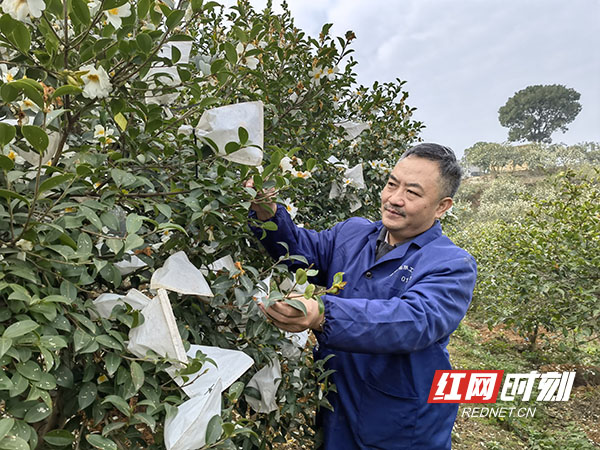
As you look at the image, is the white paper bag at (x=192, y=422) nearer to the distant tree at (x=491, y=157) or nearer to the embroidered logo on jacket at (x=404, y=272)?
the embroidered logo on jacket at (x=404, y=272)

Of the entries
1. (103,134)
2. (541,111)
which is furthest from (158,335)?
(541,111)

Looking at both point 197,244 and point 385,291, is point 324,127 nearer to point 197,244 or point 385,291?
point 385,291

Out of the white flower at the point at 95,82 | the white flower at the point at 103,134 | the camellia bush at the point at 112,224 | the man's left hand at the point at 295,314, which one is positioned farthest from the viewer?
the white flower at the point at 103,134

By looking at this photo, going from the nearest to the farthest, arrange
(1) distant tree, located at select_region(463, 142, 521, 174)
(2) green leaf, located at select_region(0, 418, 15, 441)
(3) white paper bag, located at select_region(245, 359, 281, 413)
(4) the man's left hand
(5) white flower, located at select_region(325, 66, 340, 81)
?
(2) green leaf, located at select_region(0, 418, 15, 441), (4) the man's left hand, (3) white paper bag, located at select_region(245, 359, 281, 413), (5) white flower, located at select_region(325, 66, 340, 81), (1) distant tree, located at select_region(463, 142, 521, 174)

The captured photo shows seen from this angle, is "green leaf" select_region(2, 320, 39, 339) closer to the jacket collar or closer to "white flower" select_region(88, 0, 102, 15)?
"white flower" select_region(88, 0, 102, 15)

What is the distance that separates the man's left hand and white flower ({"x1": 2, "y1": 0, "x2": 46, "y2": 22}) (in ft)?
2.38

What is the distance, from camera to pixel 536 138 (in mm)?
44062

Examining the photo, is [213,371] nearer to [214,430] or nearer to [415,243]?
[214,430]

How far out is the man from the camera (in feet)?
3.72

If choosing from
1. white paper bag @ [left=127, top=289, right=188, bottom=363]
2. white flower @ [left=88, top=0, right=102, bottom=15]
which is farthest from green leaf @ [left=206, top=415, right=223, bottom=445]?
white flower @ [left=88, top=0, right=102, bottom=15]

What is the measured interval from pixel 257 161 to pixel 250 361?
0.47 m

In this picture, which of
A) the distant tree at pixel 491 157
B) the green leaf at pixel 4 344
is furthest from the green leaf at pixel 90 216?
the distant tree at pixel 491 157

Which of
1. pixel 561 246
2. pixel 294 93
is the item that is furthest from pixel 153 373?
pixel 561 246

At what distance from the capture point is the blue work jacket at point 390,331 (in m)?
1.04
